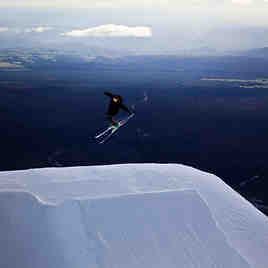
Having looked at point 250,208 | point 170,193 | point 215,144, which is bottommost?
point 215,144

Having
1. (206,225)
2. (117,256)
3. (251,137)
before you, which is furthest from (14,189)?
(251,137)

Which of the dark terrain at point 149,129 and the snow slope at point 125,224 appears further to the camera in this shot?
the dark terrain at point 149,129

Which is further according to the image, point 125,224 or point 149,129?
point 149,129

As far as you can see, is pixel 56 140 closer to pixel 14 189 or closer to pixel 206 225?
pixel 14 189
